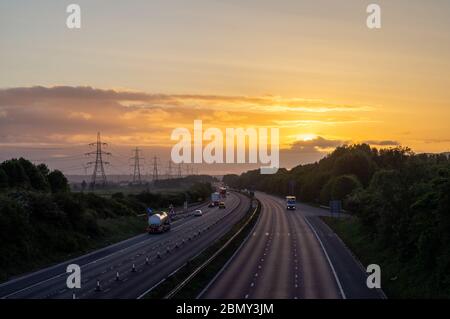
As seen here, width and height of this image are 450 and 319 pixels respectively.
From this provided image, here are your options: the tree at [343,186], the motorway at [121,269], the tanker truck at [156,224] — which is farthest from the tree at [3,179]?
the tree at [343,186]

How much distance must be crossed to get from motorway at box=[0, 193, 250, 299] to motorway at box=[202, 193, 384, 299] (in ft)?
18.7

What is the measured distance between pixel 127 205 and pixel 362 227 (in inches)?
2297

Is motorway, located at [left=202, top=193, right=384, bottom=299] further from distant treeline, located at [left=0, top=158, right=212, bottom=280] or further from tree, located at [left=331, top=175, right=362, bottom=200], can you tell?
tree, located at [left=331, top=175, right=362, bottom=200]

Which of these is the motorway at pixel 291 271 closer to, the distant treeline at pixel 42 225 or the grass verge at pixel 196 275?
the grass verge at pixel 196 275

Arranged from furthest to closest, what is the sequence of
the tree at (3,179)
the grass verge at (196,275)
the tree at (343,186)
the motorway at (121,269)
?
the tree at (343,186)
the tree at (3,179)
the motorway at (121,269)
the grass verge at (196,275)

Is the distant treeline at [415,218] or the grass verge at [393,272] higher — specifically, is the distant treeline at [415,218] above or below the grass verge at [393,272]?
above

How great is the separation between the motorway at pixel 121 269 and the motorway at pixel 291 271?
224 inches

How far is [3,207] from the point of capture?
63.5m

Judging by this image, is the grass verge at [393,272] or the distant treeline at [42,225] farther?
the distant treeline at [42,225]

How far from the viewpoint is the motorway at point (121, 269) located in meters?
42.7

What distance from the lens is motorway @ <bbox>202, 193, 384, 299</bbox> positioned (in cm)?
4114

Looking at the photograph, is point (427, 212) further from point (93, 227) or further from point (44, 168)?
point (44, 168)

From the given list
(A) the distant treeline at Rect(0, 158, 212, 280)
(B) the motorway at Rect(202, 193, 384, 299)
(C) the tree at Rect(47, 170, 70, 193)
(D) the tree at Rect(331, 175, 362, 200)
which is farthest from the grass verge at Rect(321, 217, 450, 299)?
(C) the tree at Rect(47, 170, 70, 193)

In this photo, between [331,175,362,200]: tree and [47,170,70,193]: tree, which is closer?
[47,170,70,193]: tree
